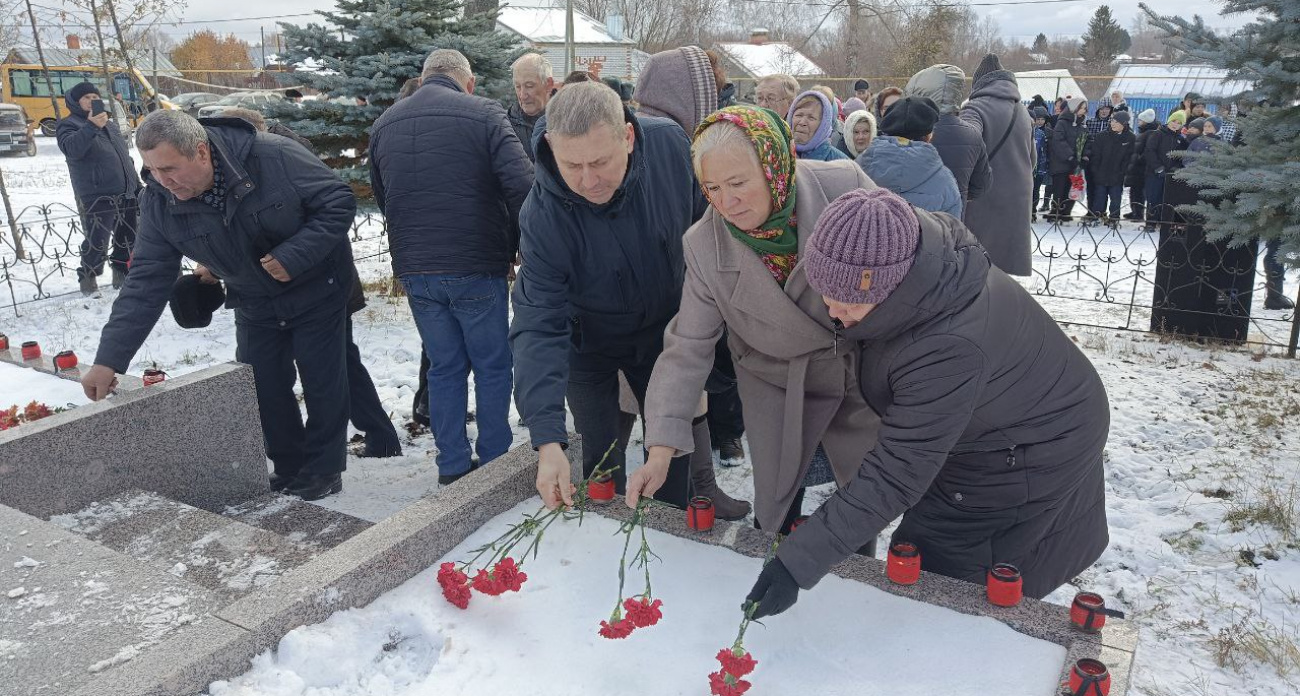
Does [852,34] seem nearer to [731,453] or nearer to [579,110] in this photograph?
[731,453]

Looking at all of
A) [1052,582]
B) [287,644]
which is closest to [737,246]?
[1052,582]

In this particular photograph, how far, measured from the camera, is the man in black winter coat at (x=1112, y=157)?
35.4 feet

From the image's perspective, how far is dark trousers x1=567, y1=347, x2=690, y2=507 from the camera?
2869 mm

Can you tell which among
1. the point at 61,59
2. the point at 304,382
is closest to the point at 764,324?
the point at 304,382

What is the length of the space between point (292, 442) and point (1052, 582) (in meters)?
3.13

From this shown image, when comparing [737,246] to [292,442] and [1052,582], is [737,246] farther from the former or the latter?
[292,442]

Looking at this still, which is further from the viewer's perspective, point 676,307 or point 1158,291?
point 1158,291

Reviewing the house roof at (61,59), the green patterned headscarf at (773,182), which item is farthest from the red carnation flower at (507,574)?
the house roof at (61,59)

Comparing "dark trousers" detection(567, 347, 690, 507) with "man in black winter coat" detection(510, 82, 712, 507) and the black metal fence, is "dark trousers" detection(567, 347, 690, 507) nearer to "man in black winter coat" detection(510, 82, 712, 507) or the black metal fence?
"man in black winter coat" detection(510, 82, 712, 507)

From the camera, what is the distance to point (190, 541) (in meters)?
2.86

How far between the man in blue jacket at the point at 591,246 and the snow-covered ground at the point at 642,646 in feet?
1.14

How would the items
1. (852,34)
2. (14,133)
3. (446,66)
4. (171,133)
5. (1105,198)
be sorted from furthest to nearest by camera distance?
(852,34), (14,133), (1105,198), (446,66), (171,133)

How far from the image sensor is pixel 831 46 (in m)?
34.8

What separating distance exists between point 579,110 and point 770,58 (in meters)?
31.1
